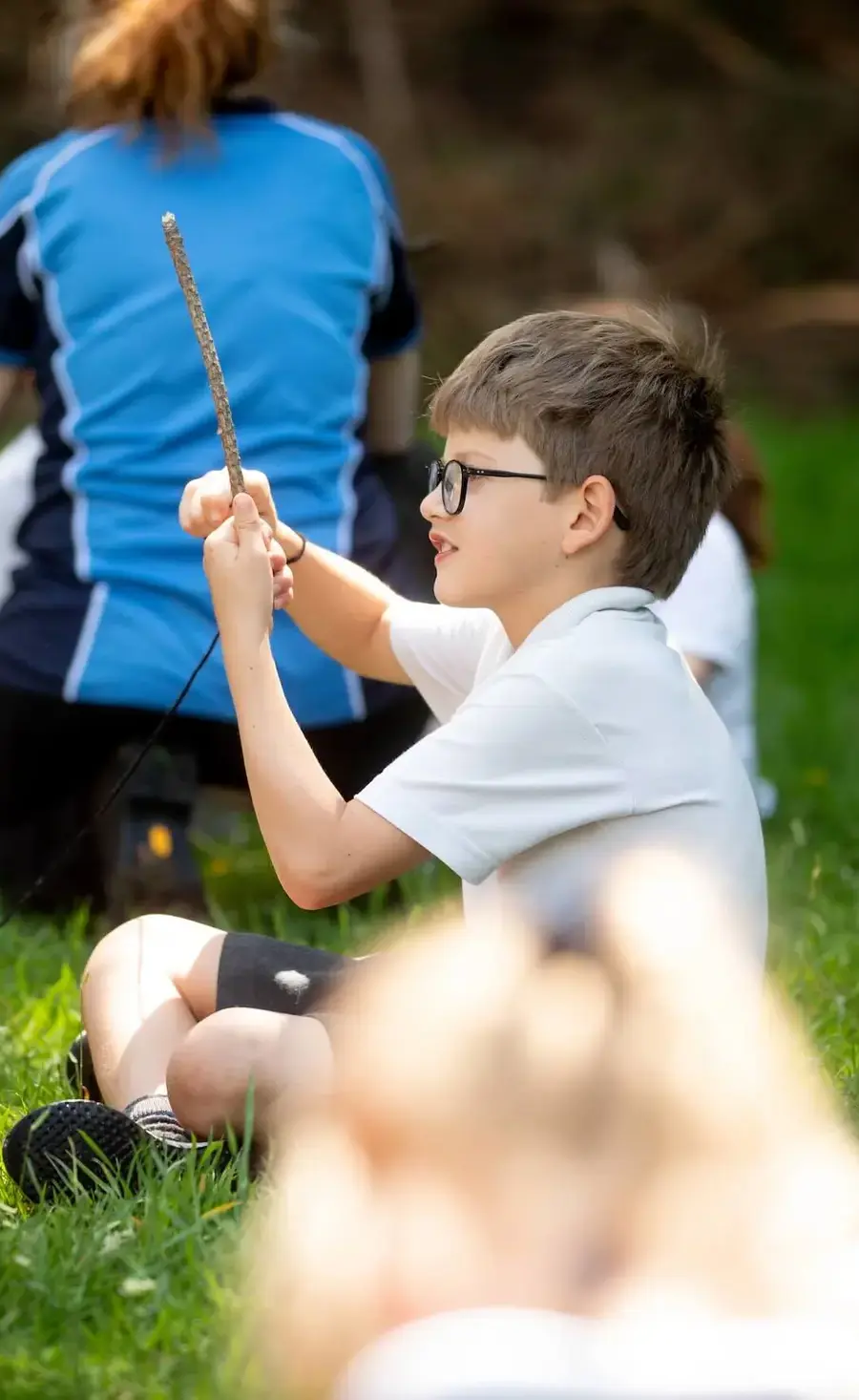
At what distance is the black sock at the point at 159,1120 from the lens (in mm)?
1978

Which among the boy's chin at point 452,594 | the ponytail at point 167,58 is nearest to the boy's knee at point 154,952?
the boy's chin at point 452,594

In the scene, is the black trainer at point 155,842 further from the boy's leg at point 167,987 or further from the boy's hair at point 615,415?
the boy's hair at point 615,415

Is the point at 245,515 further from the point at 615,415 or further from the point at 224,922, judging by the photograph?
the point at 224,922

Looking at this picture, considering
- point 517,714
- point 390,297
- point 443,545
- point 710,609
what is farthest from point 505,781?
point 390,297

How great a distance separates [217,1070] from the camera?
6.40 ft

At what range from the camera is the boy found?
179 cm

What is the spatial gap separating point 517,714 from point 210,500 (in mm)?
427

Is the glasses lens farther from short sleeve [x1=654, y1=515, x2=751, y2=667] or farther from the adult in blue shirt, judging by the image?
short sleeve [x1=654, y1=515, x2=751, y2=667]

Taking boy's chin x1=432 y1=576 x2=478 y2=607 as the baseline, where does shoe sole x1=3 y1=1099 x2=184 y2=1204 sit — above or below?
below

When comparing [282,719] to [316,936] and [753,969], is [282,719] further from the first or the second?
[316,936]

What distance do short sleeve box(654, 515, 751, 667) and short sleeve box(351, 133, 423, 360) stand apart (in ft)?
1.85

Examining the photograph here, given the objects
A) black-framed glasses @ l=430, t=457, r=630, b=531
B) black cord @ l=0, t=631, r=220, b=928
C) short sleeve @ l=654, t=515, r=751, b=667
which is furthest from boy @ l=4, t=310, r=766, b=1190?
short sleeve @ l=654, t=515, r=751, b=667

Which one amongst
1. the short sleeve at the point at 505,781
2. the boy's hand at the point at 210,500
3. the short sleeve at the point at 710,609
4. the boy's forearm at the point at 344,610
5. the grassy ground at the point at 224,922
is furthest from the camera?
the short sleeve at the point at 710,609

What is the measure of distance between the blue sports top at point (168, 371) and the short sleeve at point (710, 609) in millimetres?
446
